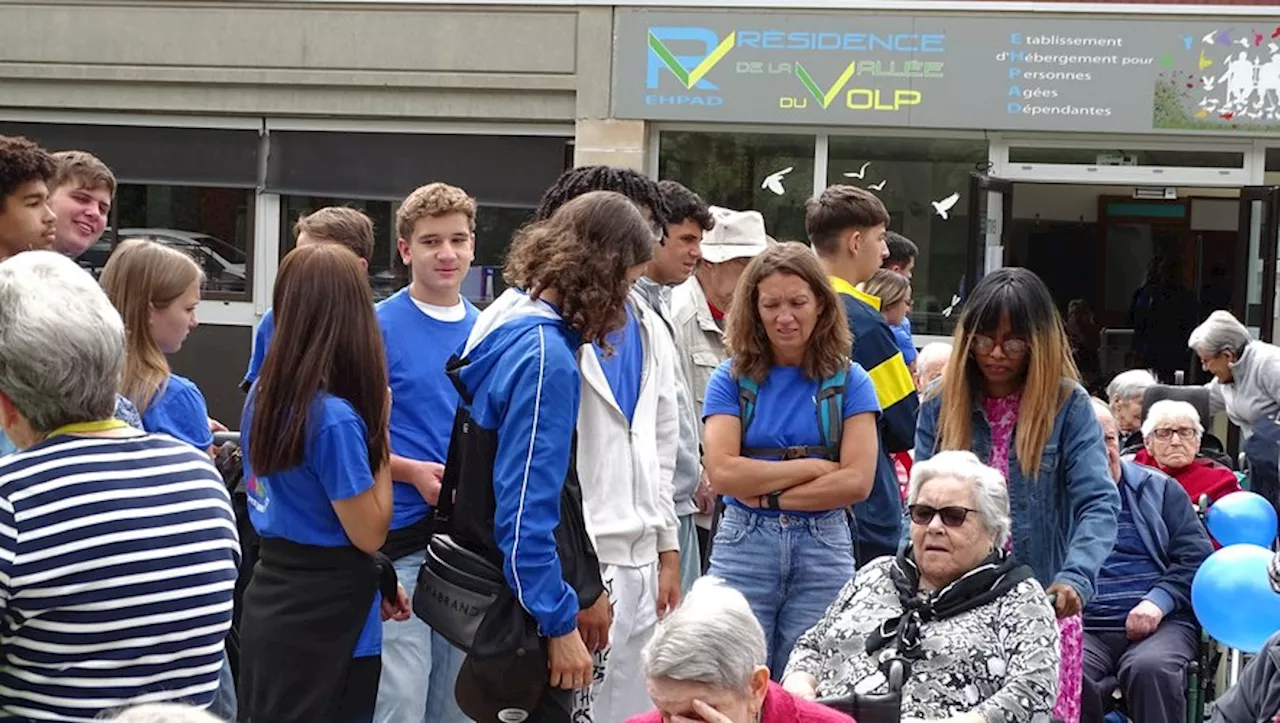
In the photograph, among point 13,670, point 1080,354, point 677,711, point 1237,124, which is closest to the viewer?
point 13,670

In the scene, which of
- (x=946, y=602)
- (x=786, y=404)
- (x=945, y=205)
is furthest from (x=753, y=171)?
(x=946, y=602)

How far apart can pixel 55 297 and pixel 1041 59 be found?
11.0 meters

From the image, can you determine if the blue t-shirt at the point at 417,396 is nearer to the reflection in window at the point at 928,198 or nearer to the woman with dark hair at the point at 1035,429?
the woman with dark hair at the point at 1035,429

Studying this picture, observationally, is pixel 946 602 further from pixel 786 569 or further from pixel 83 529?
pixel 83 529

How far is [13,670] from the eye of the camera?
2545 millimetres

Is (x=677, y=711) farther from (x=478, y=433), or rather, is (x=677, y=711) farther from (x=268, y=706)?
(x=268, y=706)

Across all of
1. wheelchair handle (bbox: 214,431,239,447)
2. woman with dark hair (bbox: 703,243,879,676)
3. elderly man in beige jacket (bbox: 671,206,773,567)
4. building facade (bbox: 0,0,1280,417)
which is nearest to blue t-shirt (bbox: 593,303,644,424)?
woman with dark hair (bbox: 703,243,879,676)

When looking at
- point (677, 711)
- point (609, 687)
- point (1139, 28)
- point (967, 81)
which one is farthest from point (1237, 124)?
point (677, 711)

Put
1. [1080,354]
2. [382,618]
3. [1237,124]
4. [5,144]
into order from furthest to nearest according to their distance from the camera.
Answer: [1080,354] → [1237,124] → [5,144] → [382,618]

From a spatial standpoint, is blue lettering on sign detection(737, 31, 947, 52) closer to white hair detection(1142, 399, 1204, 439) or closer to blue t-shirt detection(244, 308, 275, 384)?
white hair detection(1142, 399, 1204, 439)

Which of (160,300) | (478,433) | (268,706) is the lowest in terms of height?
(268,706)

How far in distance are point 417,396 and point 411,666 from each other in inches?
32.1

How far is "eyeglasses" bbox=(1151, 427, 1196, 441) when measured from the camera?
7.21 meters

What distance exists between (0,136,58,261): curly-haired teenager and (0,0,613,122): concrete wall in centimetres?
903
